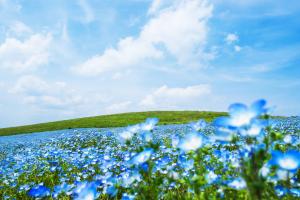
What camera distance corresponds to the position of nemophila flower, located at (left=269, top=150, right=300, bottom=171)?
7.72ft

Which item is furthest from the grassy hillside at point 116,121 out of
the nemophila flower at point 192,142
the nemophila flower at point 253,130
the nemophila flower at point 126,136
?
the nemophila flower at point 253,130

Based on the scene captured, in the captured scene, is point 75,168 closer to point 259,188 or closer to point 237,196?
point 237,196

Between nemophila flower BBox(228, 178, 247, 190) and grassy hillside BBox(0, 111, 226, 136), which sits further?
grassy hillside BBox(0, 111, 226, 136)

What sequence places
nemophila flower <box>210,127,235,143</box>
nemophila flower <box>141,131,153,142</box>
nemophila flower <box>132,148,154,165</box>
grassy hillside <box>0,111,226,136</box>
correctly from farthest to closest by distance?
grassy hillside <box>0,111,226,136</box> < nemophila flower <box>141,131,153,142</box> < nemophila flower <box>132,148,154,165</box> < nemophila flower <box>210,127,235,143</box>

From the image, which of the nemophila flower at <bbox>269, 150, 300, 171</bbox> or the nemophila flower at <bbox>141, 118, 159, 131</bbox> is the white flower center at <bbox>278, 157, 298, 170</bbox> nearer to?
the nemophila flower at <bbox>269, 150, 300, 171</bbox>

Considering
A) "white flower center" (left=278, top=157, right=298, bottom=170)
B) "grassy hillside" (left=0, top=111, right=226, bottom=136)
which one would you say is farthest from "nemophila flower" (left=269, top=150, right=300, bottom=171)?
"grassy hillside" (left=0, top=111, right=226, bottom=136)

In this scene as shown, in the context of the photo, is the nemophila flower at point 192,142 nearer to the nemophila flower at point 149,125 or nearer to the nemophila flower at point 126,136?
the nemophila flower at point 149,125

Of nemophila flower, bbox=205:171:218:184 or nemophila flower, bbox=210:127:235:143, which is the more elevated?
nemophila flower, bbox=210:127:235:143

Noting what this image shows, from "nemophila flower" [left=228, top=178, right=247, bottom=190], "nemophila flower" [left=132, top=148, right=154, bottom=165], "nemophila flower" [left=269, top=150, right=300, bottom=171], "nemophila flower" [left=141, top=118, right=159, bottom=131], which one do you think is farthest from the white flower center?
"nemophila flower" [left=141, top=118, right=159, bottom=131]

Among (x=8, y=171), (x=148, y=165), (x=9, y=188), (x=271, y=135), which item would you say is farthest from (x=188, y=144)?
(x=8, y=171)

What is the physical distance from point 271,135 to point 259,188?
620 mm

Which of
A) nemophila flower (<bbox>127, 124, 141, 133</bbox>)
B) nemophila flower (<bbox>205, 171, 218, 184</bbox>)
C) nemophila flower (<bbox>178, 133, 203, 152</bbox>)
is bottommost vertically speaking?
nemophila flower (<bbox>205, 171, 218, 184</bbox>)

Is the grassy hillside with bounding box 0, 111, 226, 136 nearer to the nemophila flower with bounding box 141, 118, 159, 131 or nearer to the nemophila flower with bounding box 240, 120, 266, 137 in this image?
the nemophila flower with bounding box 141, 118, 159, 131

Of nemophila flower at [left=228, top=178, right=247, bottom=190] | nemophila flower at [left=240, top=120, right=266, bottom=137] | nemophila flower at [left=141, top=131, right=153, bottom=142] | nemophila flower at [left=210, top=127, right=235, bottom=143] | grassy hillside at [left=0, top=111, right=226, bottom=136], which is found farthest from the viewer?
grassy hillside at [left=0, top=111, right=226, bottom=136]
